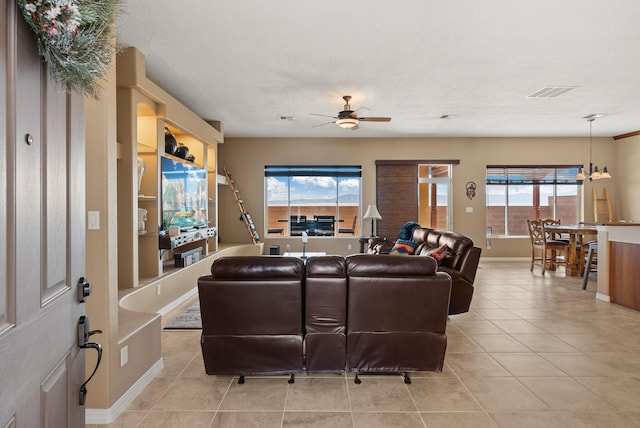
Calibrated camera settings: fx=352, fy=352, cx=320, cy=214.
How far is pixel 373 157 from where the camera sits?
8430 millimetres

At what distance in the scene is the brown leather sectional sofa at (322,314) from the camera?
2.47 meters

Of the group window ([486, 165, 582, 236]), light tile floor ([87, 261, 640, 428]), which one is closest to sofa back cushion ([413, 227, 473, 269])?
light tile floor ([87, 261, 640, 428])

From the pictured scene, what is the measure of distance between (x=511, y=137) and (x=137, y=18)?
8161mm

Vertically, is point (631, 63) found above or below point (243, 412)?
above

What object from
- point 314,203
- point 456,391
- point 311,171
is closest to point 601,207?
point 314,203

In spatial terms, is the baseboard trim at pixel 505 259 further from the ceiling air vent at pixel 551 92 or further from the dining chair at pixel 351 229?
the ceiling air vent at pixel 551 92

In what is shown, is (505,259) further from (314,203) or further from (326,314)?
(326,314)

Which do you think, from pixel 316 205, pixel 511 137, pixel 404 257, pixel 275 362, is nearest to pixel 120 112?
pixel 275 362

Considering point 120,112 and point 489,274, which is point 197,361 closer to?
point 120,112

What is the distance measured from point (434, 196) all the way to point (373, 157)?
1.81 metres

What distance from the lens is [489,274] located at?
22.8 feet

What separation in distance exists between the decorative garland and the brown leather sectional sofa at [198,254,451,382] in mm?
1614

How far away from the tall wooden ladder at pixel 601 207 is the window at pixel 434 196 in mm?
3451

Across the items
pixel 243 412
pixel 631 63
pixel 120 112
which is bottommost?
pixel 243 412
